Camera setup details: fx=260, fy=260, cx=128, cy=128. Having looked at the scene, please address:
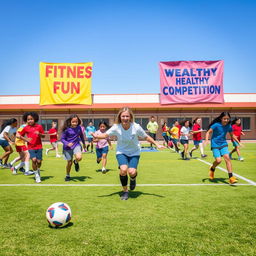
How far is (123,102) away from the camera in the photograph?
33875 mm

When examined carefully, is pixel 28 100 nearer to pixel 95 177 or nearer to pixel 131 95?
pixel 131 95

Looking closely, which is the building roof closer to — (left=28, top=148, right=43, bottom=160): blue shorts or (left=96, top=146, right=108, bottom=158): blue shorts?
(left=96, top=146, right=108, bottom=158): blue shorts

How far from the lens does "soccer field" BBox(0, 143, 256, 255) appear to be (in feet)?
9.96

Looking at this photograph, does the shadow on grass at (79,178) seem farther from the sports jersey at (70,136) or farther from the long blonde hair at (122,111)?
the long blonde hair at (122,111)

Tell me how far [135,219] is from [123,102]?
30258 millimetres

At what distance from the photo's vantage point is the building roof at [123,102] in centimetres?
3183

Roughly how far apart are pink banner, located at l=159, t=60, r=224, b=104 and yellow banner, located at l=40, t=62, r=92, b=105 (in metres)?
8.13

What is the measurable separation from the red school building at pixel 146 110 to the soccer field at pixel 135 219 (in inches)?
992

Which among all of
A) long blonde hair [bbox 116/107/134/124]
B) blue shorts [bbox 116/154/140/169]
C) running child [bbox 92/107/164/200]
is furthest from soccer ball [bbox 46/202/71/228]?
long blonde hair [bbox 116/107/134/124]

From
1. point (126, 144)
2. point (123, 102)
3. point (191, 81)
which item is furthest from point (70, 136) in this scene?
point (123, 102)

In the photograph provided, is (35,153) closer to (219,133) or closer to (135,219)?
(135,219)

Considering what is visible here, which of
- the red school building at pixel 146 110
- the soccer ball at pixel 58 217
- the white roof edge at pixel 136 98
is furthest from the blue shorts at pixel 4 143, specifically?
the white roof edge at pixel 136 98

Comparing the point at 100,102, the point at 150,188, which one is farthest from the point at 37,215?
the point at 100,102

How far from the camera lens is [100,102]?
34.0m
